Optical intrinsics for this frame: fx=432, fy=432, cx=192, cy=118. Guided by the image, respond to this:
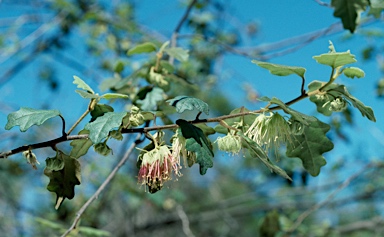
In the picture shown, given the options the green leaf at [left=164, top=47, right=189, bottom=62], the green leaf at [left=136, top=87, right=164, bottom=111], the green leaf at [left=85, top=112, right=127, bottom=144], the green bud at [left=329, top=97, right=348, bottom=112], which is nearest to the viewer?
the green leaf at [left=85, top=112, right=127, bottom=144]

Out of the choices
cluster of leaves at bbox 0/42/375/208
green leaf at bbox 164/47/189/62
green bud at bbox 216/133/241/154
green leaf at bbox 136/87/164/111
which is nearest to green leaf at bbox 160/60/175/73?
green leaf at bbox 164/47/189/62

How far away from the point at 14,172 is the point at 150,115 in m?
2.99

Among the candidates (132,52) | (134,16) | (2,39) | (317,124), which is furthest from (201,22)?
(317,124)

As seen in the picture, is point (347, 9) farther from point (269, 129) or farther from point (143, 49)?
point (143, 49)

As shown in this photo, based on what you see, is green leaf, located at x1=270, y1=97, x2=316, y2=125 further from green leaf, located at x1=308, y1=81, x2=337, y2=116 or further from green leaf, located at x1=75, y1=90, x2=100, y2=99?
green leaf, located at x1=75, y1=90, x2=100, y2=99

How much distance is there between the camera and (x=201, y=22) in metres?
3.64

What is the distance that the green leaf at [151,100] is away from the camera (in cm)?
142

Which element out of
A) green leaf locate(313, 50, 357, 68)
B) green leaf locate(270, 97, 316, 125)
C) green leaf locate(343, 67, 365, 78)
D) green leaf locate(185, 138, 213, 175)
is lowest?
green leaf locate(185, 138, 213, 175)

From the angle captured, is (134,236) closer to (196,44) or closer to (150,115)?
(196,44)

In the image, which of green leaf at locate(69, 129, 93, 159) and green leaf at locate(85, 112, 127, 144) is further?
green leaf at locate(69, 129, 93, 159)

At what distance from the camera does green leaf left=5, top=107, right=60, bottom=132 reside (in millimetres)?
938

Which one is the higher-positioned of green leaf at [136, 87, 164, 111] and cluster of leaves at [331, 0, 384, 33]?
green leaf at [136, 87, 164, 111]

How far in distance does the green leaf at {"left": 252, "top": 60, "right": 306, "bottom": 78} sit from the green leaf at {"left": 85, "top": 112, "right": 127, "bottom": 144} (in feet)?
1.06

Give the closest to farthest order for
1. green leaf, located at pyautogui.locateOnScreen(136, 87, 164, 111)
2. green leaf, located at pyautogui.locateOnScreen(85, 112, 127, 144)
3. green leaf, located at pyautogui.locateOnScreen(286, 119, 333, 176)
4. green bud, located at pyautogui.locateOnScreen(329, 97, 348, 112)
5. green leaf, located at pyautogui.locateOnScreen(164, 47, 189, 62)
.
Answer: green leaf, located at pyautogui.locateOnScreen(85, 112, 127, 144), green bud, located at pyautogui.locateOnScreen(329, 97, 348, 112), green leaf, located at pyautogui.locateOnScreen(286, 119, 333, 176), green leaf, located at pyautogui.locateOnScreen(136, 87, 164, 111), green leaf, located at pyautogui.locateOnScreen(164, 47, 189, 62)
